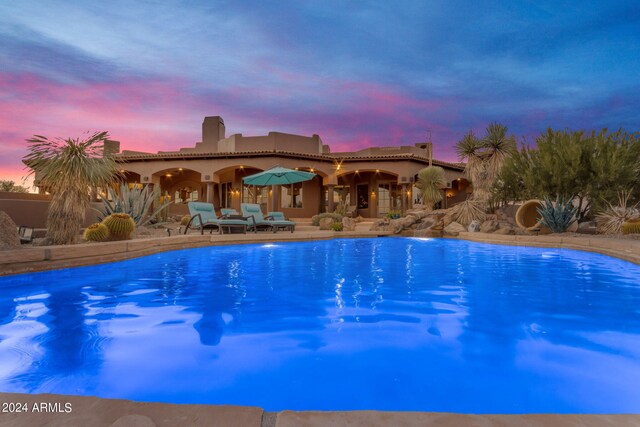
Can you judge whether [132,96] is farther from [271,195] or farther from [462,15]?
[462,15]

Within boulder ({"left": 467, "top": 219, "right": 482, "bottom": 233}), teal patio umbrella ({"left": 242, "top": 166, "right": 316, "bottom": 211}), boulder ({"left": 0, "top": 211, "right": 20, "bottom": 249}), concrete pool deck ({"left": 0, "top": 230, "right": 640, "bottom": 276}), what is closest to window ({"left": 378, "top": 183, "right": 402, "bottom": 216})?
boulder ({"left": 467, "top": 219, "right": 482, "bottom": 233})

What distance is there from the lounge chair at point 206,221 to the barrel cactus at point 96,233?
3600 millimetres

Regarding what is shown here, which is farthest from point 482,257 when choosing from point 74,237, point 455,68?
point 455,68

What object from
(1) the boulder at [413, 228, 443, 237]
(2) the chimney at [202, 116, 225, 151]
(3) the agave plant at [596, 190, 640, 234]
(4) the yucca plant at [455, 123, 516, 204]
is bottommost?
(1) the boulder at [413, 228, 443, 237]

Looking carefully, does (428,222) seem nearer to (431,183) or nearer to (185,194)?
(431,183)

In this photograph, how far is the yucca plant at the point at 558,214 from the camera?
12266 mm

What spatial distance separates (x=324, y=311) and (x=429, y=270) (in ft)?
12.0

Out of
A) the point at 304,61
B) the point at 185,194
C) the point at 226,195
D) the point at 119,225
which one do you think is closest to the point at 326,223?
the point at 304,61

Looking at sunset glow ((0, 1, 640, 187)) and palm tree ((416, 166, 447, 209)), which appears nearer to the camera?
sunset glow ((0, 1, 640, 187))

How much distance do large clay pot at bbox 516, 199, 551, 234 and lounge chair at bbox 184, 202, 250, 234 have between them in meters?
11.1

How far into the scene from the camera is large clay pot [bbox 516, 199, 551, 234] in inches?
519

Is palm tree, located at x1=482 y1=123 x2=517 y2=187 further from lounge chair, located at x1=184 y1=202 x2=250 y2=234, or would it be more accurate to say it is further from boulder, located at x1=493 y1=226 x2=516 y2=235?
lounge chair, located at x1=184 y1=202 x2=250 y2=234

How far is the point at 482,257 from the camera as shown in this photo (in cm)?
917

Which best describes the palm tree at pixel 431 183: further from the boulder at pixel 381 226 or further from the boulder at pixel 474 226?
the boulder at pixel 474 226
